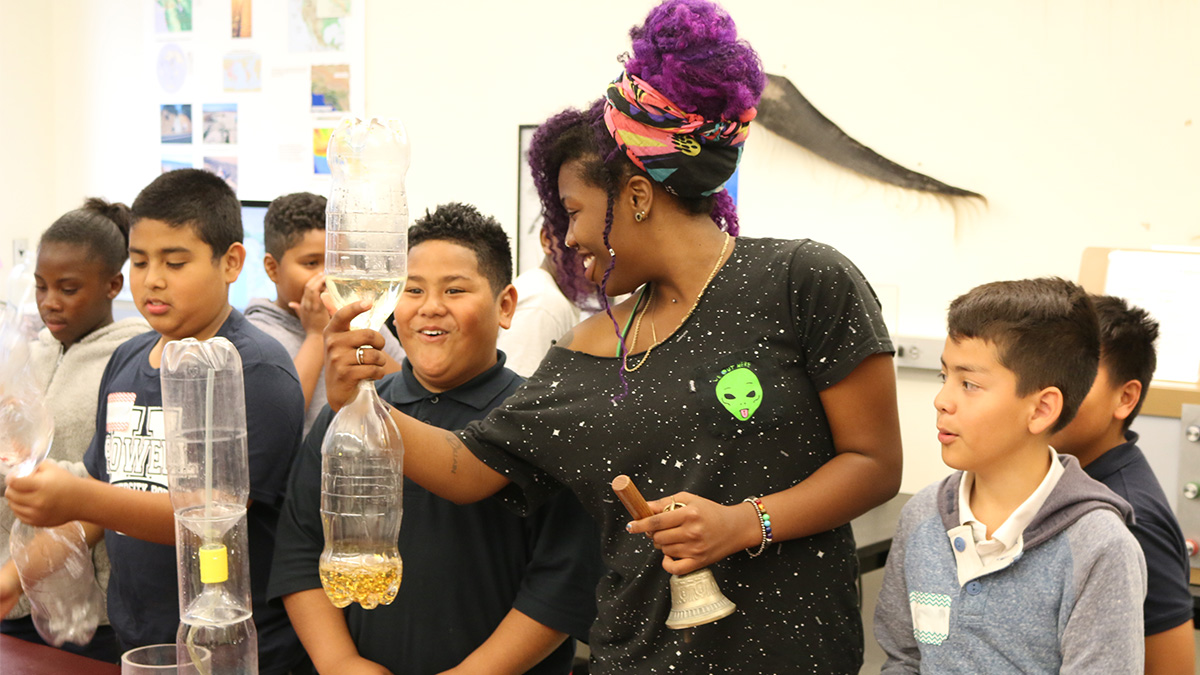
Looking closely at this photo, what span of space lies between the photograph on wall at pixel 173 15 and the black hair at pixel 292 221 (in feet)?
7.63

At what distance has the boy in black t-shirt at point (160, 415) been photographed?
5.73 ft

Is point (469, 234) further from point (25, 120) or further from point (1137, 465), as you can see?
point (25, 120)

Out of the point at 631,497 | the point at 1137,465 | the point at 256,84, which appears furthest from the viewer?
the point at 256,84

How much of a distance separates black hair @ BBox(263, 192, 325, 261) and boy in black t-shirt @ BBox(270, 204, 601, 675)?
1.13 m

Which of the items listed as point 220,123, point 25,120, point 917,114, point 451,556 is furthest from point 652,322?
point 25,120

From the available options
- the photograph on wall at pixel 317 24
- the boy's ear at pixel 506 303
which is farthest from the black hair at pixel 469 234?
the photograph on wall at pixel 317 24

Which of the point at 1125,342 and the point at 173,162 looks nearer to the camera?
the point at 1125,342

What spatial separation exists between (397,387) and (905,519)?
879 millimetres

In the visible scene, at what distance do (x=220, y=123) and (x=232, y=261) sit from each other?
3.00 meters

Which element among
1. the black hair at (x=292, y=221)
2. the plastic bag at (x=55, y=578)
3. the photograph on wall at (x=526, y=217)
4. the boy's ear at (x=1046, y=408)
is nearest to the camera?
the boy's ear at (x=1046, y=408)

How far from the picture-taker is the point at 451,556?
5.32ft

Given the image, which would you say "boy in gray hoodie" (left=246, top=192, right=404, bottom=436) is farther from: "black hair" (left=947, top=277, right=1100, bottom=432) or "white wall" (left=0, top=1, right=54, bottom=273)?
"white wall" (left=0, top=1, right=54, bottom=273)

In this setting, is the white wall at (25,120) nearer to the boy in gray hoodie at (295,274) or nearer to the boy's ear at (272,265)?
the boy's ear at (272,265)

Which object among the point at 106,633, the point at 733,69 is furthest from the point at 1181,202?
the point at 106,633
